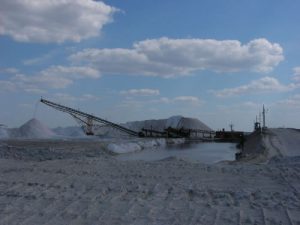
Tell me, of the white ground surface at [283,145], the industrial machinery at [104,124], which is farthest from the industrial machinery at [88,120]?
the white ground surface at [283,145]

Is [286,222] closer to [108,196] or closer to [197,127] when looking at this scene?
[108,196]

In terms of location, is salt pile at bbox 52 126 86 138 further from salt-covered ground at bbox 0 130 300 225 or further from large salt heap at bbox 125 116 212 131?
salt-covered ground at bbox 0 130 300 225

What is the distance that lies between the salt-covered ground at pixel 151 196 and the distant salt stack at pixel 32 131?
61.1 meters

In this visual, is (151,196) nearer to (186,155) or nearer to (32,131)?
(186,155)

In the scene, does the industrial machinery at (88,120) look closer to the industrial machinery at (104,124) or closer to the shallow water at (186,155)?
the industrial machinery at (104,124)

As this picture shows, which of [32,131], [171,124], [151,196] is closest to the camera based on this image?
[151,196]

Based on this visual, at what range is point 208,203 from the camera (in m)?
8.52

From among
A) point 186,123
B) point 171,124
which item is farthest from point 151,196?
point 171,124

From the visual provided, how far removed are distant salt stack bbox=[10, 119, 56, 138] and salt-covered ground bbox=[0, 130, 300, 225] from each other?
61140 mm

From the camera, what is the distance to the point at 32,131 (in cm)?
7581

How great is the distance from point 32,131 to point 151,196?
227 feet

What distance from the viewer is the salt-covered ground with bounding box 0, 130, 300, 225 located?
7609 millimetres

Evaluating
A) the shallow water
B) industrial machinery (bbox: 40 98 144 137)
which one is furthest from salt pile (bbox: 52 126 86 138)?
the shallow water

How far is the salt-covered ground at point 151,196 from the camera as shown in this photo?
761 cm
